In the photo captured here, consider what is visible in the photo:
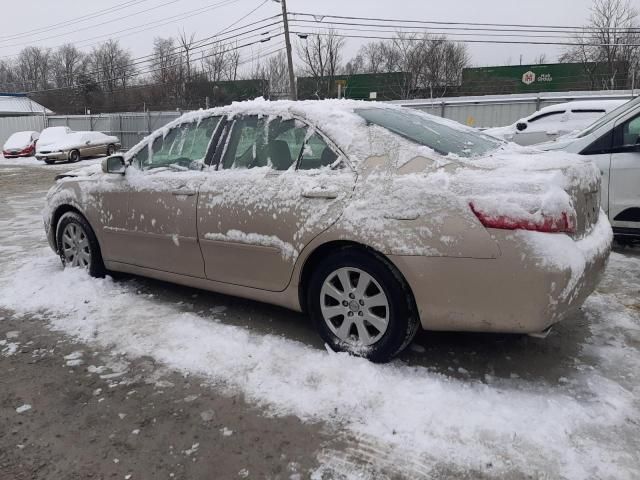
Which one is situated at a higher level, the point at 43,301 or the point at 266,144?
the point at 266,144

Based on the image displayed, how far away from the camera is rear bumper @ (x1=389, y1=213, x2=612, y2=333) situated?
271 cm

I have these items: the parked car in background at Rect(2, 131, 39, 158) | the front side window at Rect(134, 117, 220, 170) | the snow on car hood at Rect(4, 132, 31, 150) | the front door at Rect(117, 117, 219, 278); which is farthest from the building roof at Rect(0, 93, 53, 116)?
the front door at Rect(117, 117, 219, 278)

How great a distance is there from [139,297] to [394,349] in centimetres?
253

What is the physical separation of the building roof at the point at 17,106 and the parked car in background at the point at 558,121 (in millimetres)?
44482

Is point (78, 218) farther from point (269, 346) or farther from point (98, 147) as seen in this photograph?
point (98, 147)

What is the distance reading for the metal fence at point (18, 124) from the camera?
1468 inches

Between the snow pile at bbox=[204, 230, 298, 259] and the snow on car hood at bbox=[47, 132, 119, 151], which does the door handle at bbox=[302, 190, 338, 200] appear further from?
the snow on car hood at bbox=[47, 132, 119, 151]

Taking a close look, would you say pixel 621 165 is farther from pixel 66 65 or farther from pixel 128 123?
pixel 66 65

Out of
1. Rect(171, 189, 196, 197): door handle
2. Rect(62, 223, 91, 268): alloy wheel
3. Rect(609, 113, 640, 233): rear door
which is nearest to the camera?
Rect(171, 189, 196, 197): door handle

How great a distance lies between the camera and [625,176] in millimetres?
5387

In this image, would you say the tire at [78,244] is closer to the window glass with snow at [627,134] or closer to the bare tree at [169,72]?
the window glass with snow at [627,134]

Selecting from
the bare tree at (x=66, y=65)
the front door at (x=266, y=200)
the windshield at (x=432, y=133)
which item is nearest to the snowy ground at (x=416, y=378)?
the front door at (x=266, y=200)

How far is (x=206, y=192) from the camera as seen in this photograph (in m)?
3.93

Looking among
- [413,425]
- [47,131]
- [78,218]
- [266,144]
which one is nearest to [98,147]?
[47,131]
